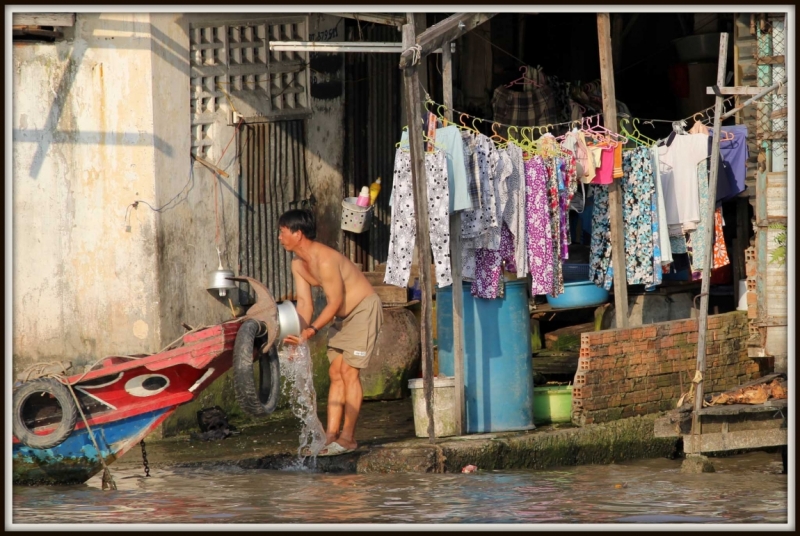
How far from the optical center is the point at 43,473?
9656 mm

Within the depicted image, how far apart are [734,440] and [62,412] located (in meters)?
4.96

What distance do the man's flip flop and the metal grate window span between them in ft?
10.1

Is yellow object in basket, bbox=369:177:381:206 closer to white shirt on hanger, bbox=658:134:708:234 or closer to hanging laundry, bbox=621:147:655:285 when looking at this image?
hanging laundry, bbox=621:147:655:285

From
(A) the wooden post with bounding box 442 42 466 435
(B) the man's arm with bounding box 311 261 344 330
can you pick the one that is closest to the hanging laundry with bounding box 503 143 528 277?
(A) the wooden post with bounding box 442 42 466 435

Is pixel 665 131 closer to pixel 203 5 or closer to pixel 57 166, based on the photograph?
pixel 57 166

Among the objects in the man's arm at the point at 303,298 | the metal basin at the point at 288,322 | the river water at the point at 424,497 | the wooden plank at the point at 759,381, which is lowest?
the river water at the point at 424,497

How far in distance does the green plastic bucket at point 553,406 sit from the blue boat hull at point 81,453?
3120 mm

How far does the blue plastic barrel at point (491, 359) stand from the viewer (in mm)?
10484

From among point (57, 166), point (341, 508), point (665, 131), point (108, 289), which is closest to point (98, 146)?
point (57, 166)

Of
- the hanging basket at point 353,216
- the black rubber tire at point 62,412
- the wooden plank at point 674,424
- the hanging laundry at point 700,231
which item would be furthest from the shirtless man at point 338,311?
the hanging laundry at point 700,231

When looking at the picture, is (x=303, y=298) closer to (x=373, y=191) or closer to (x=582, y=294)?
(x=373, y=191)

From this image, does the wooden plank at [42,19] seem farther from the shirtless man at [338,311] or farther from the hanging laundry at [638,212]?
the hanging laundry at [638,212]

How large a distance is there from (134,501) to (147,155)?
10.8 feet

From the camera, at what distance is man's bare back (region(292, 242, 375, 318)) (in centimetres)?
1018
